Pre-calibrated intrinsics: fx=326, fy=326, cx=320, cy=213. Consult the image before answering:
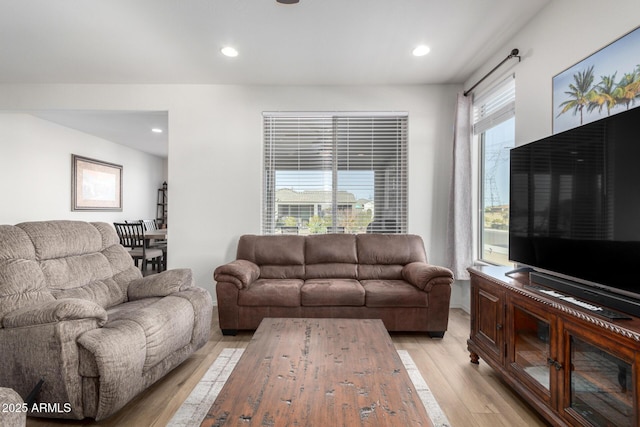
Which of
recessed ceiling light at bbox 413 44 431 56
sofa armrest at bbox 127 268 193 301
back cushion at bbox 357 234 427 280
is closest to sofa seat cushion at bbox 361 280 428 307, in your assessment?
back cushion at bbox 357 234 427 280

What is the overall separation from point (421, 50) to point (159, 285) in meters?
3.09

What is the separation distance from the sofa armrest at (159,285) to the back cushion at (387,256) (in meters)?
1.79

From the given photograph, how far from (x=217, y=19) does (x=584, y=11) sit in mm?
2579

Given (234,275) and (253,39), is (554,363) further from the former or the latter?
(253,39)

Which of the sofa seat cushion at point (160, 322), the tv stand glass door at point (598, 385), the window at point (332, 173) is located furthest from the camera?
the window at point (332, 173)

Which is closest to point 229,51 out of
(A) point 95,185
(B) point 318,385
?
(B) point 318,385

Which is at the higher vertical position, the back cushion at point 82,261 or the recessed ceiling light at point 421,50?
the recessed ceiling light at point 421,50

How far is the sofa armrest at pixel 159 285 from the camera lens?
8.20 ft

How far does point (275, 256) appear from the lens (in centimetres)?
→ 356

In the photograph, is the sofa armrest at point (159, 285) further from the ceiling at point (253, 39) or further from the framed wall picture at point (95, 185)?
the framed wall picture at point (95, 185)

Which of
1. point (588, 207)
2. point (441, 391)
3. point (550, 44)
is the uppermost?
point (550, 44)

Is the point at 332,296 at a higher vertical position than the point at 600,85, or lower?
lower

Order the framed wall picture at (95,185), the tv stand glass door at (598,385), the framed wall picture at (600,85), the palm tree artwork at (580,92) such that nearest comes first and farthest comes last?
the tv stand glass door at (598,385) < the framed wall picture at (600,85) < the palm tree artwork at (580,92) < the framed wall picture at (95,185)

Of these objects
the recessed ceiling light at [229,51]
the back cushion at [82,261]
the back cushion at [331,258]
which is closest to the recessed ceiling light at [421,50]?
the recessed ceiling light at [229,51]
